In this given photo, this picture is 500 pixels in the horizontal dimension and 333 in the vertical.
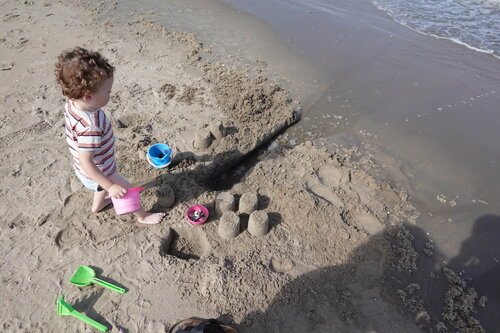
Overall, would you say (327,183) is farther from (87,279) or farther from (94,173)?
(87,279)

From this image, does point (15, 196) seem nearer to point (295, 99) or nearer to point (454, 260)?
point (295, 99)

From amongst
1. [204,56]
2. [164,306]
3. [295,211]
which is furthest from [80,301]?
[204,56]

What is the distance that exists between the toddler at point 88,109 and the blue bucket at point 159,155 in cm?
76

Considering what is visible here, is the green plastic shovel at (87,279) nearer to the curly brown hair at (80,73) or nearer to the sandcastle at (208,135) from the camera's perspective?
the curly brown hair at (80,73)

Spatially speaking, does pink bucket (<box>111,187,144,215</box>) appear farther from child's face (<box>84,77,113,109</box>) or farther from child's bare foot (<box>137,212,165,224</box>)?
child's face (<box>84,77,113,109</box>)

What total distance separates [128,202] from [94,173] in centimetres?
48

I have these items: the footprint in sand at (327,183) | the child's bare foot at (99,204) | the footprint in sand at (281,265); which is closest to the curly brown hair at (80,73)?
the child's bare foot at (99,204)

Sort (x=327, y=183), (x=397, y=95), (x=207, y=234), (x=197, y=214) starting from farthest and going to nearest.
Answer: (x=397, y=95) < (x=327, y=183) < (x=197, y=214) < (x=207, y=234)

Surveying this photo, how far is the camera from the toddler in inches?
97.7

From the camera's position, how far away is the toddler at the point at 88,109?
248cm

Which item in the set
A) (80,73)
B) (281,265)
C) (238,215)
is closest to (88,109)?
(80,73)

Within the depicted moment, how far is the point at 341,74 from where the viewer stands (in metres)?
5.68

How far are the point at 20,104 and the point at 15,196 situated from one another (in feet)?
5.90

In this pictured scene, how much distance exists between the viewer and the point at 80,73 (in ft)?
8.05
